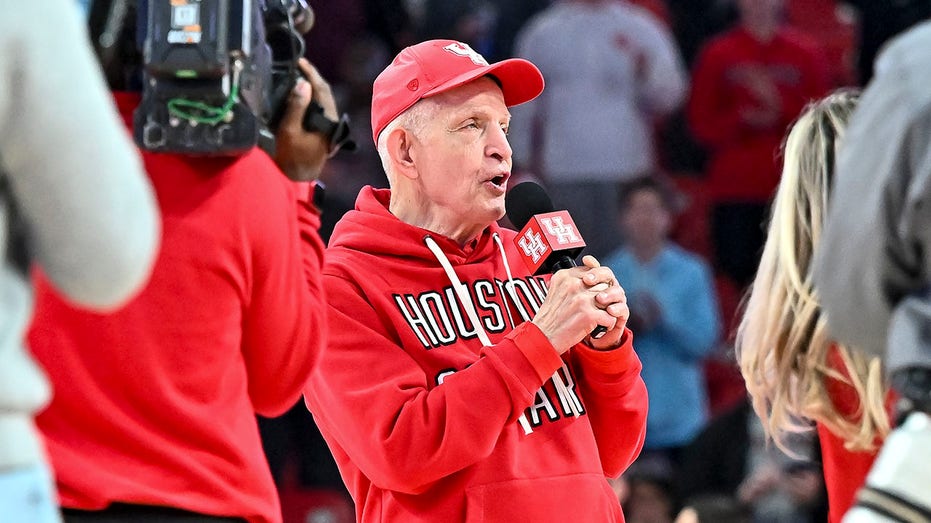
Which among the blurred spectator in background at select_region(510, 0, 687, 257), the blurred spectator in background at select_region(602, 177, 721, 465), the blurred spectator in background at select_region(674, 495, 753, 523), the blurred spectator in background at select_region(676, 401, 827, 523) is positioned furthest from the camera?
the blurred spectator in background at select_region(510, 0, 687, 257)

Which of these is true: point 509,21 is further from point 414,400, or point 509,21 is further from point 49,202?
point 49,202

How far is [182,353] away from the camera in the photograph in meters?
2.39

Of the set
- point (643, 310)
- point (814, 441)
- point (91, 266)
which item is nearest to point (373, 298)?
point (91, 266)

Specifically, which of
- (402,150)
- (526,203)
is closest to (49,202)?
(526,203)

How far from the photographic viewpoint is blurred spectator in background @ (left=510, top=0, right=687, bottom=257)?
287 inches

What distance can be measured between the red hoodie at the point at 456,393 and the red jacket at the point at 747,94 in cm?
440

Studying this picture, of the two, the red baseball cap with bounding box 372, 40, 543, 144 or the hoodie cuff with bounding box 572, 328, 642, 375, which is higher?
the red baseball cap with bounding box 372, 40, 543, 144

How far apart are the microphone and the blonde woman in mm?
373

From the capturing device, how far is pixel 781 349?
9.29 feet

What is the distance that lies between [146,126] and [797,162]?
1.28m

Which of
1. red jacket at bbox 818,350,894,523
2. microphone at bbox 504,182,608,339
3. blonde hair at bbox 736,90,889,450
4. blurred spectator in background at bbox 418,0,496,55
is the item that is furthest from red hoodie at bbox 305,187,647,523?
blurred spectator in background at bbox 418,0,496,55

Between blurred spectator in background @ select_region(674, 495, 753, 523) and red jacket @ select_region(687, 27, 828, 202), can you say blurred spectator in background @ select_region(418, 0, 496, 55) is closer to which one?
red jacket @ select_region(687, 27, 828, 202)

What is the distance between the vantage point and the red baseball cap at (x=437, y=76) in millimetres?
3316

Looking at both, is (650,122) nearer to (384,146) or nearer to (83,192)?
(384,146)
